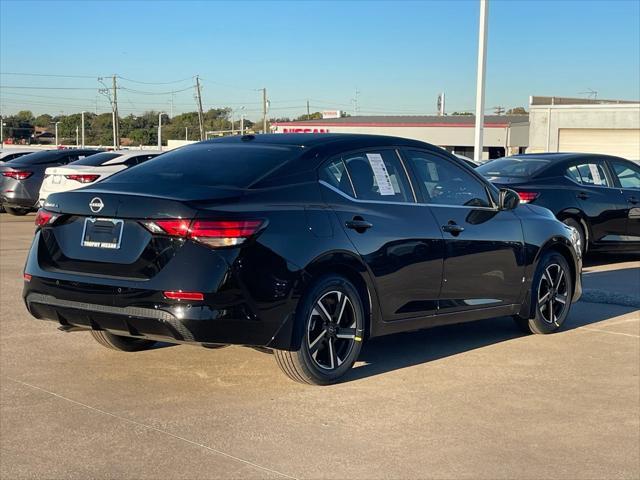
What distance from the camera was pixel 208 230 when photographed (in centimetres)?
514

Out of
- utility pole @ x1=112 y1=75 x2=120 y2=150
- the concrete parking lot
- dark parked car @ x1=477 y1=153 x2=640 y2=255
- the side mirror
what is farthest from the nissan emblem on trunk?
utility pole @ x1=112 y1=75 x2=120 y2=150

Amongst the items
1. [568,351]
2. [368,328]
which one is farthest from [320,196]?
[568,351]

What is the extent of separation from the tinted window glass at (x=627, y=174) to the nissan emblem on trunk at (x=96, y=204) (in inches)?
348

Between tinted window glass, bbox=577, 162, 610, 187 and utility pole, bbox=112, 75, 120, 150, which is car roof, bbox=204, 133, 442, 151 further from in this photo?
utility pole, bbox=112, 75, 120, 150

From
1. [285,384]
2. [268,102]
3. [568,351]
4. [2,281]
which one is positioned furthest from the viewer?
[268,102]

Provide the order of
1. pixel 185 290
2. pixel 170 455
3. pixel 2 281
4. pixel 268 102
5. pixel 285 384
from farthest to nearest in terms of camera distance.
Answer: pixel 268 102, pixel 2 281, pixel 285 384, pixel 185 290, pixel 170 455

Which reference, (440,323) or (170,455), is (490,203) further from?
(170,455)

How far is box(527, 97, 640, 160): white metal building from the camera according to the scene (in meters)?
48.8

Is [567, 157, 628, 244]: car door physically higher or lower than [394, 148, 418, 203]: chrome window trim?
lower

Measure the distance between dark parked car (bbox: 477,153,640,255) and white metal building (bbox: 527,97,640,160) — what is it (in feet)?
124

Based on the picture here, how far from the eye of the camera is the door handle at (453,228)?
258 inches

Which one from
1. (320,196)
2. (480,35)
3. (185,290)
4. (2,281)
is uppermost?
(480,35)

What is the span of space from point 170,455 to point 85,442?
0.51 m

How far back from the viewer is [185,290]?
16.8 feet
